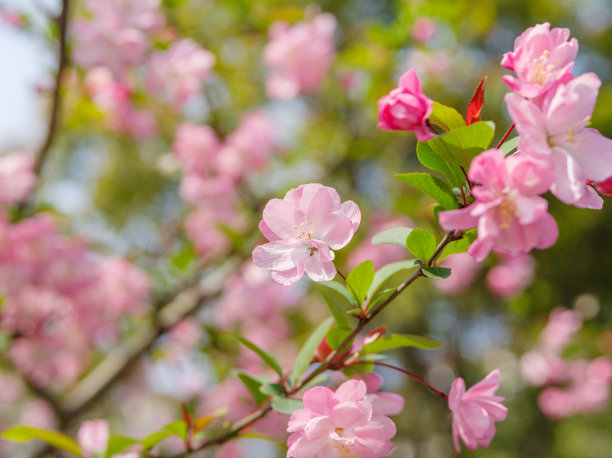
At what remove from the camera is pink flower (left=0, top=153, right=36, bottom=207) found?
1.78m

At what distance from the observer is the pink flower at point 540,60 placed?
53 centimetres

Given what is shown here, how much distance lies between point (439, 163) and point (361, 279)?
18 centimetres

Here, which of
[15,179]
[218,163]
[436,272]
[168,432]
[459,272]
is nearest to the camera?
[436,272]

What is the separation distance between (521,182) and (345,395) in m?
0.31

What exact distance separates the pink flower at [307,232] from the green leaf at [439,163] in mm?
106

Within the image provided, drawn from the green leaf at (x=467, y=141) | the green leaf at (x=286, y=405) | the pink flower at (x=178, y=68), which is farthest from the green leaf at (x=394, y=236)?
the pink flower at (x=178, y=68)

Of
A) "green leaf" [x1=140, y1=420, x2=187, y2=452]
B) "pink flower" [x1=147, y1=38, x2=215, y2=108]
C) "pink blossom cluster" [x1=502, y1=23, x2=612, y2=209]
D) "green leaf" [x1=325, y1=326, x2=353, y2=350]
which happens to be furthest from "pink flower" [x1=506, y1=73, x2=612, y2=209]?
"pink flower" [x1=147, y1=38, x2=215, y2=108]

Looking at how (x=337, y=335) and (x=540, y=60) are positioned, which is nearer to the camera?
(x=540, y=60)

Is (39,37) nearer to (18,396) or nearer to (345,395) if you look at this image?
(345,395)

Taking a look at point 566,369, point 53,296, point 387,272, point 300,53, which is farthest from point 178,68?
point 566,369

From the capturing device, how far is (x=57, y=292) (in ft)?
6.33

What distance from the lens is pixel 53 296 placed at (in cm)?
191

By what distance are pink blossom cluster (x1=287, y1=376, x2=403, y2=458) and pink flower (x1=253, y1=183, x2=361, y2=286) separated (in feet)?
0.47

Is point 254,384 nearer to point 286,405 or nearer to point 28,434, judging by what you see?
point 286,405
